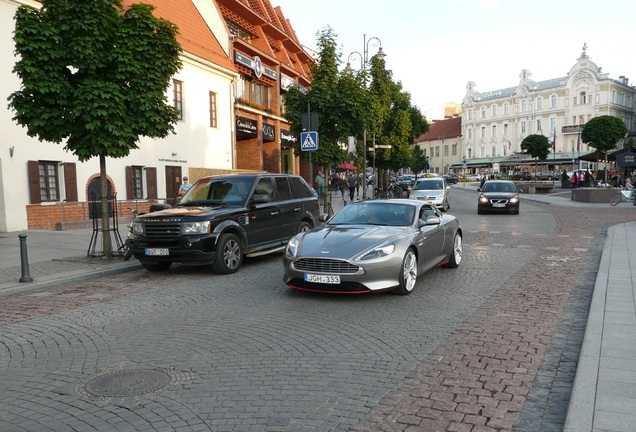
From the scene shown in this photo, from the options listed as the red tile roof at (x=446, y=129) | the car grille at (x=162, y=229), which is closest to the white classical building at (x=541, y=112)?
the red tile roof at (x=446, y=129)

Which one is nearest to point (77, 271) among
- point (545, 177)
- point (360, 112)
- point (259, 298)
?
point (259, 298)

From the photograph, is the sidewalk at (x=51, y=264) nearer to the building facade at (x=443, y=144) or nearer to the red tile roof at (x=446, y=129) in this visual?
the building facade at (x=443, y=144)

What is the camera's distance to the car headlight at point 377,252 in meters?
6.86

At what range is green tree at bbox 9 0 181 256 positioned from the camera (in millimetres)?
9961

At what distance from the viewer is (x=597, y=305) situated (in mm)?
6285

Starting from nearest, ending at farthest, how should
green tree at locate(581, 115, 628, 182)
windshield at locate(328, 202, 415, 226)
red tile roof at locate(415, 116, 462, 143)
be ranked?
windshield at locate(328, 202, 415, 226)
green tree at locate(581, 115, 628, 182)
red tile roof at locate(415, 116, 462, 143)

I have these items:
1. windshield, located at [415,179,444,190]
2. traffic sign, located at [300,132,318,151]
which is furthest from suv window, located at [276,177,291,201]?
windshield, located at [415,179,444,190]

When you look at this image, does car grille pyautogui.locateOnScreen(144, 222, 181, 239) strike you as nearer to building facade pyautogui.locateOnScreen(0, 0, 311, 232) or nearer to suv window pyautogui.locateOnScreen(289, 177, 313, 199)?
suv window pyautogui.locateOnScreen(289, 177, 313, 199)

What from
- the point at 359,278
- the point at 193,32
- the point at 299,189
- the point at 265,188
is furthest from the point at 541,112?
the point at 359,278

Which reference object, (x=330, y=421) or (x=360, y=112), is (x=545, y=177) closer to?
(x=360, y=112)

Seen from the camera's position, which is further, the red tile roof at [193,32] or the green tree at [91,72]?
the red tile roof at [193,32]

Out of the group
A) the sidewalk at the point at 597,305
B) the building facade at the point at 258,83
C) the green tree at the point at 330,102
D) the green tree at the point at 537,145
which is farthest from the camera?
the green tree at the point at 537,145

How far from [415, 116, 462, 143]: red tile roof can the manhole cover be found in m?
110

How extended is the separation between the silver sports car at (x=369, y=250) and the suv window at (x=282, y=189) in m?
2.87
